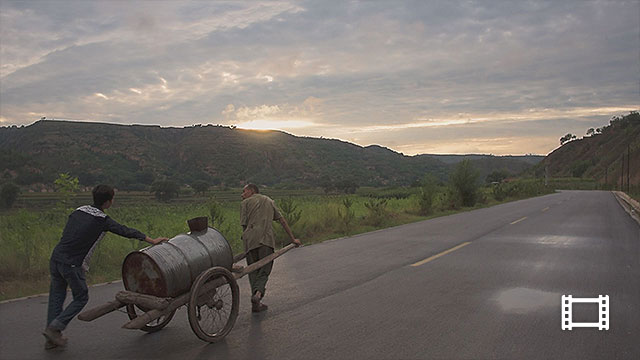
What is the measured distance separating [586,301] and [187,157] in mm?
84018

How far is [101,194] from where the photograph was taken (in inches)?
220

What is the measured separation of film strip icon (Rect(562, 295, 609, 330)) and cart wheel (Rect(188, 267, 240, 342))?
408cm

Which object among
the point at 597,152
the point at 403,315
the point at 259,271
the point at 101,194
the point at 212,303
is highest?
the point at 597,152

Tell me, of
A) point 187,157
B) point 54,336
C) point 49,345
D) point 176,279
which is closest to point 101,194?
point 176,279

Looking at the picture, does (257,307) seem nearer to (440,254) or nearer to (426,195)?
(440,254)

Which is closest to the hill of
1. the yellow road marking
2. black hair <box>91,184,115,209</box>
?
the yellow road marking

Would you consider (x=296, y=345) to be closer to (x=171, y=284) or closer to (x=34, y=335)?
(x=171, y=284)

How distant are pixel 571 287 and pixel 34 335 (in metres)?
8.16

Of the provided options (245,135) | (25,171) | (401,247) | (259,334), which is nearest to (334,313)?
(259,334)

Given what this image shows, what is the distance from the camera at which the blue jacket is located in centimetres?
539

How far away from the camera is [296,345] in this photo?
218 inches

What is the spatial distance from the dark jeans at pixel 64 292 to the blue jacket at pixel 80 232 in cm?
10

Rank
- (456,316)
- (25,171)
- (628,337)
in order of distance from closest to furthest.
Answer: (628,337) → (456,316) → (25,171)

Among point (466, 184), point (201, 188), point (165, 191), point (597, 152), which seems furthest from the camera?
point (597, 152)
